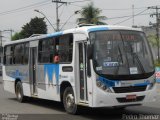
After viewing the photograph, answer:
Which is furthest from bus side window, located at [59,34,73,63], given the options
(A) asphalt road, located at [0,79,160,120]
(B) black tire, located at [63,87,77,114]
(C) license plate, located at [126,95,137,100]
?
(C) license plate, located at [126,95,137,100]

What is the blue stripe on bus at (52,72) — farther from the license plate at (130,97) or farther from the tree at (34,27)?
the tree at (34,27)

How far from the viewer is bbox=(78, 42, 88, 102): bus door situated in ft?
44.7

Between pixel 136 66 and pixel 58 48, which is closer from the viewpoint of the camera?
pixel 136 66

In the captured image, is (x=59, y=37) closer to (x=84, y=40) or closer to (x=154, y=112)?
(x=84, y=40)

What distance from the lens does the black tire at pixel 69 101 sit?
47.2 feet

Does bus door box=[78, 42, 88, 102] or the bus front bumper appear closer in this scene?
the bus front bumper

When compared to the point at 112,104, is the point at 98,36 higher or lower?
higher

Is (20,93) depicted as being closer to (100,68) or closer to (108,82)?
(100,68)

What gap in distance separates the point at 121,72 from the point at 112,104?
3.22 feet

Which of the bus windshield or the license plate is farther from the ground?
the bus windshield

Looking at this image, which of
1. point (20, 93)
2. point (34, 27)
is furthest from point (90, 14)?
point (20, 93)

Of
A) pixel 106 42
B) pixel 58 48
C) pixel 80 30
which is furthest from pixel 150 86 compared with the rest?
pixel 58 48

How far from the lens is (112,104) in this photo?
12812 mm

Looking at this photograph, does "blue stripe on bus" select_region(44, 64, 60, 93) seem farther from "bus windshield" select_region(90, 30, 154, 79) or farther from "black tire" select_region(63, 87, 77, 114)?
"bus windshield" select_region(90, 30, 154, 79)
